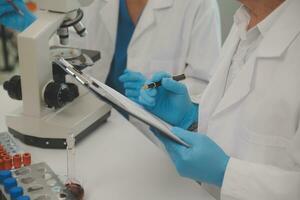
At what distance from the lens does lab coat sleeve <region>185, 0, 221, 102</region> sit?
1.69 meters

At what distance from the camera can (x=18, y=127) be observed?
1303 mm

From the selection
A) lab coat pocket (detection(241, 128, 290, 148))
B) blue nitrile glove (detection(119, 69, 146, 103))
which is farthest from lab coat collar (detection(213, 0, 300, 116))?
blue nitrile glove (detection(119, 69, 146, 103))

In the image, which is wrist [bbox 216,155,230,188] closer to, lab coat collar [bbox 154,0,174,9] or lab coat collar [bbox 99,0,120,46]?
lab coat collar [bbox 154,0,174,9]

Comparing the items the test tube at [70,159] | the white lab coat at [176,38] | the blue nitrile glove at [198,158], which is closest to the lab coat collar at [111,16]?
the white lab coat at [176,38]

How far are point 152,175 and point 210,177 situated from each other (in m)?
0.20

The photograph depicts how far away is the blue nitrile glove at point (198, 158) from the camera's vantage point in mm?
1031

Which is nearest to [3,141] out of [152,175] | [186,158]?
[152,175]

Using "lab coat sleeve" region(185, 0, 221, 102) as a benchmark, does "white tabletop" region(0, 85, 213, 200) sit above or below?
below

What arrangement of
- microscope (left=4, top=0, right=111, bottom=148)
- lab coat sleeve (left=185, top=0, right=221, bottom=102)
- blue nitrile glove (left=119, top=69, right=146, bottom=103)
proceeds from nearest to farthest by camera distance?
microscope (left=4, top=0, right=111, bottom=148) → blue nitrile glove (left=119, top=69, right=146, bottom=103) → lab coat sleeve (left=185, top=0, right=221, bottom=102)

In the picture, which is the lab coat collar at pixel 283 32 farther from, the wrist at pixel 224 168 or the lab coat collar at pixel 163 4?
the lab coat collar at pixel 163 4

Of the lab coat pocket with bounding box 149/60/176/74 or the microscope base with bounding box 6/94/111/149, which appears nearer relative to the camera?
the microscope base with bounding box 6/94/111/149

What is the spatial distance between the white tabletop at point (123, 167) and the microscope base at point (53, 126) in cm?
3

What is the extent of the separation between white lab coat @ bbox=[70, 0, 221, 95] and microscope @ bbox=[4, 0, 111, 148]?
0.47m

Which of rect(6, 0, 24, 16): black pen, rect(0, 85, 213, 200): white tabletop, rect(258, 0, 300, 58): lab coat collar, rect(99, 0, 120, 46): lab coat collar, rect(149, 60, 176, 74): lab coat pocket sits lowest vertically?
rect(0, 85, 213, 200): white tabletop
